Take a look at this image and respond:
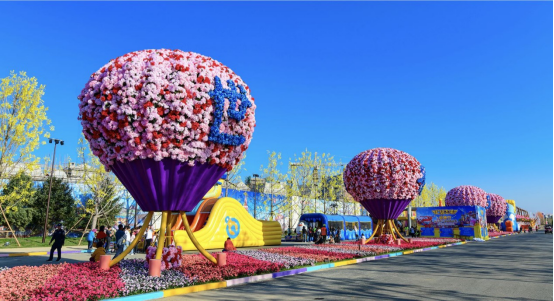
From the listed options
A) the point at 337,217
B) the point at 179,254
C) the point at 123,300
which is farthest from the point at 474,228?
the point at 123,300

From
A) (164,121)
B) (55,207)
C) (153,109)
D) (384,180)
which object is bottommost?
(55,207)

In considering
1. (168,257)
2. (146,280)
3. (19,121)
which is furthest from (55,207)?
(146,280)

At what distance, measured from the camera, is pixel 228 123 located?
11.4m

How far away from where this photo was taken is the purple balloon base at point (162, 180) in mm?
10828

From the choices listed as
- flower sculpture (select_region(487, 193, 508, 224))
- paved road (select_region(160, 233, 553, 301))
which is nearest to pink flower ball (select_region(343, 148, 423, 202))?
paved road (select_region(160, 233, 553, 301))

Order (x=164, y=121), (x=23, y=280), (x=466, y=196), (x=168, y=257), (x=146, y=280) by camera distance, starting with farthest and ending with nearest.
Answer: (x=466, y=196) → (x=168, y=257) → (x=164, y=121) → (x=146, y=280) → (x=23, y=280)

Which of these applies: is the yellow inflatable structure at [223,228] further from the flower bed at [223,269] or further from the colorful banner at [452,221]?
the colorful banner at [452,221]

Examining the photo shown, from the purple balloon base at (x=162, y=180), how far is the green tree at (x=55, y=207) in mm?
34599

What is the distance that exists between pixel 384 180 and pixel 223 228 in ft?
36.2

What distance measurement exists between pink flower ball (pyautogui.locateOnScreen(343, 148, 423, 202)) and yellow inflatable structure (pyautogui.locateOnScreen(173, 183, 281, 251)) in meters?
7.54

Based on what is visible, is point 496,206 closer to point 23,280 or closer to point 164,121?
point 164,121

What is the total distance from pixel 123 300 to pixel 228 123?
566 cm

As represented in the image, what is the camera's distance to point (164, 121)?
10.4m

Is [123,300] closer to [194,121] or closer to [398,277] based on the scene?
[194,121]
